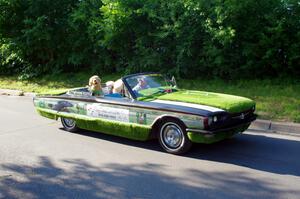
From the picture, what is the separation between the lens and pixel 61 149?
692cm

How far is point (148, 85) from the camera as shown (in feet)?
24.2

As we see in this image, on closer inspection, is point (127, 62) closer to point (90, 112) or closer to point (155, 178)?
point (90, 112)

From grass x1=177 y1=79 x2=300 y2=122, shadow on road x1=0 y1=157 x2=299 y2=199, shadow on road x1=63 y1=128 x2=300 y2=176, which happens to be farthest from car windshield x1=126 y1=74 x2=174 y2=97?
grass x1=177 y1=79 x2=300 y2=122

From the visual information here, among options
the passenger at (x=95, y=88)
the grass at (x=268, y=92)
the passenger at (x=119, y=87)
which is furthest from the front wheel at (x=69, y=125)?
the grass at (x=268, y=92)

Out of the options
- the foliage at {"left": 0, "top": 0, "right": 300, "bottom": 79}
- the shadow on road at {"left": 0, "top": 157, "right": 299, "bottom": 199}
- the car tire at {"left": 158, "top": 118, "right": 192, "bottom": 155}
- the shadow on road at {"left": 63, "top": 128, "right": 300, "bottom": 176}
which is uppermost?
the foliage at {"left": 0, "top": 0, "right": 300, "bottom": 79}

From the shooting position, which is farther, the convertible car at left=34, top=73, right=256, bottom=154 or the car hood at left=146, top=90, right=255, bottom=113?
the car hood at left=146, top=90, right=255, bottom=113

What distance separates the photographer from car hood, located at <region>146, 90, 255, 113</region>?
6387mm

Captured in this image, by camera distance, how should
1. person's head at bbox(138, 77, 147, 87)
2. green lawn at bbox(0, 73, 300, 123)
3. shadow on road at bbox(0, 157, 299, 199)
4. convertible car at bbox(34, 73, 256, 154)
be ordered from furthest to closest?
green lawn at bbox(0, 73, 300, 123) < person's head at bbox(138, 77, 147, 87) < convertible car at bbox(34, 73, 256, 154) < shadow on road at bbox(0, 157, 299, 199)

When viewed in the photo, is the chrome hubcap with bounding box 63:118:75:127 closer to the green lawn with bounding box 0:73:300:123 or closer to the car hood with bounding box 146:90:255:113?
the car hood with bounding box 146:90:255:113

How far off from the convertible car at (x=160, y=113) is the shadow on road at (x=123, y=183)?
0.78 m

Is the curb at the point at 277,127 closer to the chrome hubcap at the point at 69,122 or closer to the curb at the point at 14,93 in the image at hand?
the chrome hubcap at the point at 69,122

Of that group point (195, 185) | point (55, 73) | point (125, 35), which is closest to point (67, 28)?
point (55, 73)

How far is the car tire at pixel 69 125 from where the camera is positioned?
8.16 metres

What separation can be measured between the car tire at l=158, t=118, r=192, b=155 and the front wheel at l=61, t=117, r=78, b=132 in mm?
2335
